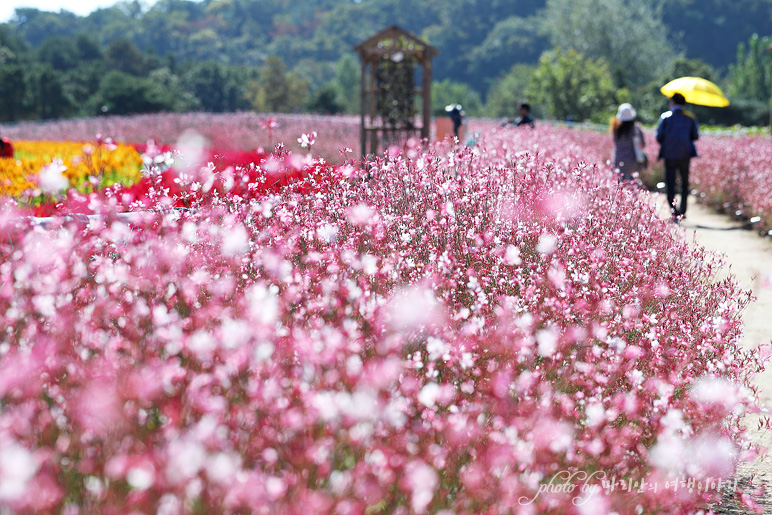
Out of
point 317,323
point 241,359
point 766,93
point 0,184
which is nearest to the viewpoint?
point 241,359

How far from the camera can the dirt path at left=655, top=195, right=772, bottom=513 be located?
13.2 ft

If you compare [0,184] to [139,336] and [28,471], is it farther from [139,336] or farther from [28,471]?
[28,471]

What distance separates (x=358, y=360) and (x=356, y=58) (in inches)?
4050

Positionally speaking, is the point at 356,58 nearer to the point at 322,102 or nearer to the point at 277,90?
the point at 277,90

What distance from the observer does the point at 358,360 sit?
2.53 metres

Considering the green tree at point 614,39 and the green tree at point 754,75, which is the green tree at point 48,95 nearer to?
the green tree at point 614,39

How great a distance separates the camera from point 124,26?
112000 millimetres

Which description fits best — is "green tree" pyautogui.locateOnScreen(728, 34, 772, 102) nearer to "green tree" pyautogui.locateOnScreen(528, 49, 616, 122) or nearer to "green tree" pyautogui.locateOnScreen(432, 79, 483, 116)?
"green tree" pyautogui.locateOnScreen(528, 49, 616, 122)

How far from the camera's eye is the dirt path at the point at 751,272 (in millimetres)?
4031

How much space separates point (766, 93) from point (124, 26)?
93.2 meters

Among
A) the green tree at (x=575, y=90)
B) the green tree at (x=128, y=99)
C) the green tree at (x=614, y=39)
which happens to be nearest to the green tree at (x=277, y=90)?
the green tree at (x=128, y=99)

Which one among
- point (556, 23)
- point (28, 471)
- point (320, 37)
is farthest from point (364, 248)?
point (320, 37)

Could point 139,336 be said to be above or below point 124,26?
below

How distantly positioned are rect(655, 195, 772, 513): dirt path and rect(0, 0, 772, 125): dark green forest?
2348 centimetres
